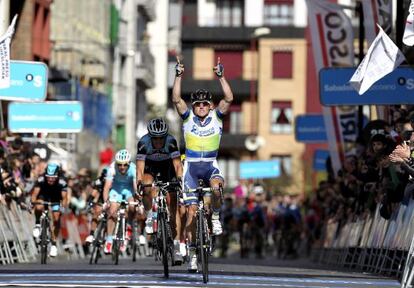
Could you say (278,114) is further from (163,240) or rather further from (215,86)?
(163,240)

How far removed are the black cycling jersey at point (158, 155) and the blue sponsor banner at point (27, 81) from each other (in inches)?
358

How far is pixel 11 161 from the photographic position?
32.4 m

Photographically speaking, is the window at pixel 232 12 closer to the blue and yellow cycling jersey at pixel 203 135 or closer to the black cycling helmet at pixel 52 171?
the black cycling helmet at pixel 52 171

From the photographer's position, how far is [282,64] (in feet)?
335

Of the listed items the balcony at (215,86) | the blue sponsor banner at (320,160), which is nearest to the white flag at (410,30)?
the blue sponsor banner at (320,160)

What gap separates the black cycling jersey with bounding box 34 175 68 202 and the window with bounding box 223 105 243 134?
240 ft

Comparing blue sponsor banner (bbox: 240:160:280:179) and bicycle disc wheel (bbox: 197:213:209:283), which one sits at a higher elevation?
bicycle disc wheel (bbox: 197:213:209:283)

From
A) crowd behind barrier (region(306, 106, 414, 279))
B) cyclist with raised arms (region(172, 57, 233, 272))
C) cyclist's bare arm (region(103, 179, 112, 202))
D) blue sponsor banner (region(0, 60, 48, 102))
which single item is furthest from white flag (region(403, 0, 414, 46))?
blue sponsor banner (region(0, 60, 48, 102))

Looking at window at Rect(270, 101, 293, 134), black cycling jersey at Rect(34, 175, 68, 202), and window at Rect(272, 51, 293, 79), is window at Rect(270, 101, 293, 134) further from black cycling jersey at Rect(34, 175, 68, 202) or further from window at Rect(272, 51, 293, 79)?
black cycling jersey at Rect(34, 175, 68, 202)

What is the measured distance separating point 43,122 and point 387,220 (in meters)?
12.2

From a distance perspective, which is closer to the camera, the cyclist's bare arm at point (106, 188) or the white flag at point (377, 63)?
the white flag at point (377, 63)

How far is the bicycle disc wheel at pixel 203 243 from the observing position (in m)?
20.3

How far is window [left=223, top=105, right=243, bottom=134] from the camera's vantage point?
10379 centimetres

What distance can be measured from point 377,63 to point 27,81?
8.19 metres
